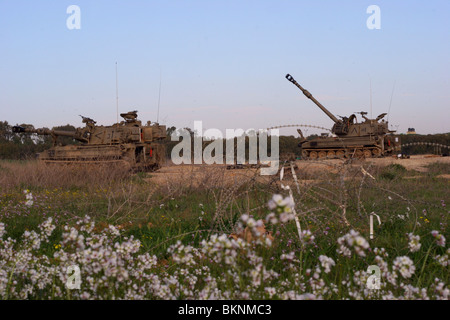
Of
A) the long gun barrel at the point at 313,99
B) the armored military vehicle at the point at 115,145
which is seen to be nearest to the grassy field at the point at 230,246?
the armored military vehicle at the point at 115,145

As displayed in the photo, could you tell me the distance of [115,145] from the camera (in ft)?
61.0

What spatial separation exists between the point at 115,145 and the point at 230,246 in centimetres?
1743

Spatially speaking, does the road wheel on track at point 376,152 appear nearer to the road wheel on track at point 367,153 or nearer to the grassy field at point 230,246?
the road wheel on track at point 367,153

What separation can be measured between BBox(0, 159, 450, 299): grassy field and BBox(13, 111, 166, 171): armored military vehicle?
664cm

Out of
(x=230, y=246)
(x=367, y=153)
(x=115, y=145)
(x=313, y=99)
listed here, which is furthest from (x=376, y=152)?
(x=230, y=246)

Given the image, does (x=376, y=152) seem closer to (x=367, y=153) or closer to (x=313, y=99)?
(x=367, y=153)

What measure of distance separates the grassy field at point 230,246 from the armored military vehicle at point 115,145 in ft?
21.8

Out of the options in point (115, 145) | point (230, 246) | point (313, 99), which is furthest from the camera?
point (313, 99)

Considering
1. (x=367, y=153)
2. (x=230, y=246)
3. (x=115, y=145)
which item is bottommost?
(x=230, y=246)

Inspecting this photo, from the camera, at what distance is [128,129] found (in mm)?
19266

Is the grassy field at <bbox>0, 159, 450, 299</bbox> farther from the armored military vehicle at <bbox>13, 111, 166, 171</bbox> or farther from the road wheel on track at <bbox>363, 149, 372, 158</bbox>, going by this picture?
the road wheel on track at <bbox>363, 149, 372, 158</bbox>
